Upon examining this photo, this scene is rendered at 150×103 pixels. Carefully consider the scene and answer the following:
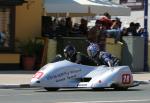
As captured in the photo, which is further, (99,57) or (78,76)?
(99,57)

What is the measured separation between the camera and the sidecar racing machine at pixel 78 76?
18.9 metres

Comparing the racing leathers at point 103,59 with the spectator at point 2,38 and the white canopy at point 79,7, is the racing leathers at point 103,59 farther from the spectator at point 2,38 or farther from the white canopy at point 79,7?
the white canopy at point 79,7

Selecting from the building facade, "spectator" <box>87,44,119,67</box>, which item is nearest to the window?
the building facade

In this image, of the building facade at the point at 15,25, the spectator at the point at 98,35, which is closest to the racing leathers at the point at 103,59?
the spectator at the point at 98,35

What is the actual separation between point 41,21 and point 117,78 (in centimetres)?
1006

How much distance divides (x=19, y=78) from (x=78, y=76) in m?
4.89

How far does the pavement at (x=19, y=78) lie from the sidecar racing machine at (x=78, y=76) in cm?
233

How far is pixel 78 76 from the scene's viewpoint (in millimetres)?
19266

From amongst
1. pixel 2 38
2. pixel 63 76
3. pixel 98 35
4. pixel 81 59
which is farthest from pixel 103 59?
pixel 2 38

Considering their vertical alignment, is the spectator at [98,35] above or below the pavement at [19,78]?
above

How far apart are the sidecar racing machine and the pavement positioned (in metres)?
2.33

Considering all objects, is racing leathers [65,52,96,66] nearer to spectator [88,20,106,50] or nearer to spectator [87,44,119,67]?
spectator [87,44,119,67]

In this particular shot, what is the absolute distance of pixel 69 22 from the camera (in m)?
31.2

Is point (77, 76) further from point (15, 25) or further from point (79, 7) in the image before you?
point (79, 7)
